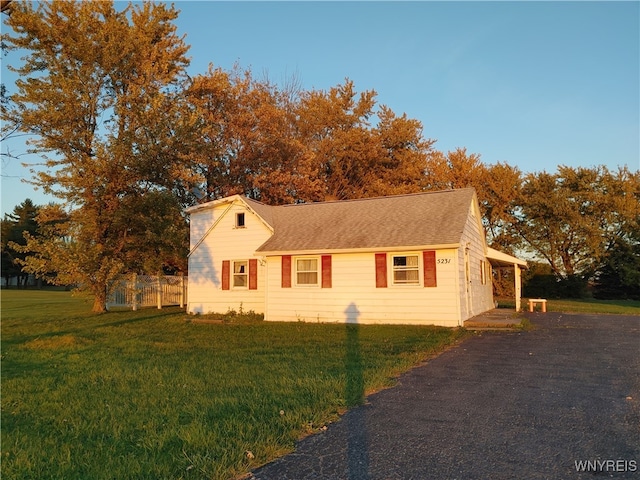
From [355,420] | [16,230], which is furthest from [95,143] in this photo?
[16,230]

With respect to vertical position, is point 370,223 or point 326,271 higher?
point 370,223

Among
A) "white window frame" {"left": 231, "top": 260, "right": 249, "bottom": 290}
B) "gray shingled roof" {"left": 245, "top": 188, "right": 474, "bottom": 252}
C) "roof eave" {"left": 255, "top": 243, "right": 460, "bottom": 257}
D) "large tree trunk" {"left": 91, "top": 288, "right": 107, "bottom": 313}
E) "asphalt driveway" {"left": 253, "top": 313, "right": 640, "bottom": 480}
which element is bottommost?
"asphalt driveway" {"left": 253, "top": 313, "right": 640, "bottom": 480}

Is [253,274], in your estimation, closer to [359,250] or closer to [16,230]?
[359,250]

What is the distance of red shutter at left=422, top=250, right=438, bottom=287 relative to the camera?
640 inches

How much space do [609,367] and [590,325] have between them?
8.47 m

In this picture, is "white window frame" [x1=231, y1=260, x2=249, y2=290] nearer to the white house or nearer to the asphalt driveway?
the white house

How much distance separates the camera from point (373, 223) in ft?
61.9

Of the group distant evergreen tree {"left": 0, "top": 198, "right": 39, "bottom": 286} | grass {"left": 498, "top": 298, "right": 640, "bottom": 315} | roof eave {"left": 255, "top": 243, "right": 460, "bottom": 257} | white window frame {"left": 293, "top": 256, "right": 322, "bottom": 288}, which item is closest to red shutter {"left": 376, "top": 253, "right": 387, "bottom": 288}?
roof eave {"left": 255, "top": 243, "right": 460, "bottom": 257}

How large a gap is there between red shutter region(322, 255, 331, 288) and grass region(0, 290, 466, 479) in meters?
3.90

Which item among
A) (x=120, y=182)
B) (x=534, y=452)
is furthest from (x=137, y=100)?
(x=534, y=452)

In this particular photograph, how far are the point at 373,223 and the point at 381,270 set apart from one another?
2.49 metres

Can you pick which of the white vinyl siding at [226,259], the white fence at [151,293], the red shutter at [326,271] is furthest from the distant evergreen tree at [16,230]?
the red shutter at [326,271]

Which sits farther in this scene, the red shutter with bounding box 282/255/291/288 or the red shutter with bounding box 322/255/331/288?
the red shutter with bounding box 282/255/291/288

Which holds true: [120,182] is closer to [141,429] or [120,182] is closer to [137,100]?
[137,100]
